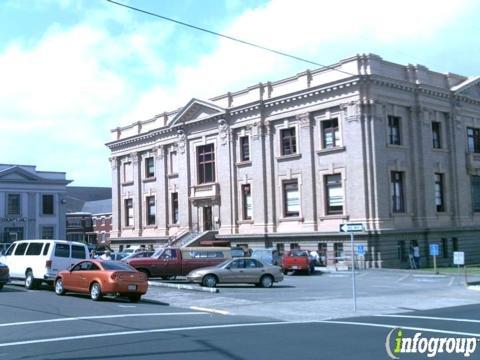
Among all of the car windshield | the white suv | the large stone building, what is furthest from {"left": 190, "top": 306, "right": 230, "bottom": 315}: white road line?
the large stone building

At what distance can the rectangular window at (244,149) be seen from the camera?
50125 millimetres

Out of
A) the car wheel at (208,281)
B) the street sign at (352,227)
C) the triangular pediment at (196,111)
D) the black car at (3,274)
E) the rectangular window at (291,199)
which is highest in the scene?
the triangular pediment at (196,111)

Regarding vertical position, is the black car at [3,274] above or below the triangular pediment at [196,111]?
below

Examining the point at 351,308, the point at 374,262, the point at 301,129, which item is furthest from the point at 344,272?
the point at 351,308

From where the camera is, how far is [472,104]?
1959 inches

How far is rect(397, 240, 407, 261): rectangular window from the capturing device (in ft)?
139

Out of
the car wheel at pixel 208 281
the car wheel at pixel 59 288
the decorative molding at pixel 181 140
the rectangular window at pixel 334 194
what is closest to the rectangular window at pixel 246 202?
the rectangular window at pixel 334 194

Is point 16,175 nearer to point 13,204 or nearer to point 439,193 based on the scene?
point 13,204

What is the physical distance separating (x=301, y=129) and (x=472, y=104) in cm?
1462

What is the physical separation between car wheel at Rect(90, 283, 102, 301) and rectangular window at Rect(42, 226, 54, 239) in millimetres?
53809

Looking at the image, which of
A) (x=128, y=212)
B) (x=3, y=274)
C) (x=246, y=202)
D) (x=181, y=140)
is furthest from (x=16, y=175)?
(x=3, y=274)

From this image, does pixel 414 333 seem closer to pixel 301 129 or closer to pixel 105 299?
pixel 105 299

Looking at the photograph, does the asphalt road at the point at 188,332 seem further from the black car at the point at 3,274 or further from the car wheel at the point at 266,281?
the car wheel at the point at 266,281

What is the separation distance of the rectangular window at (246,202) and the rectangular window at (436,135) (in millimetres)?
14451
